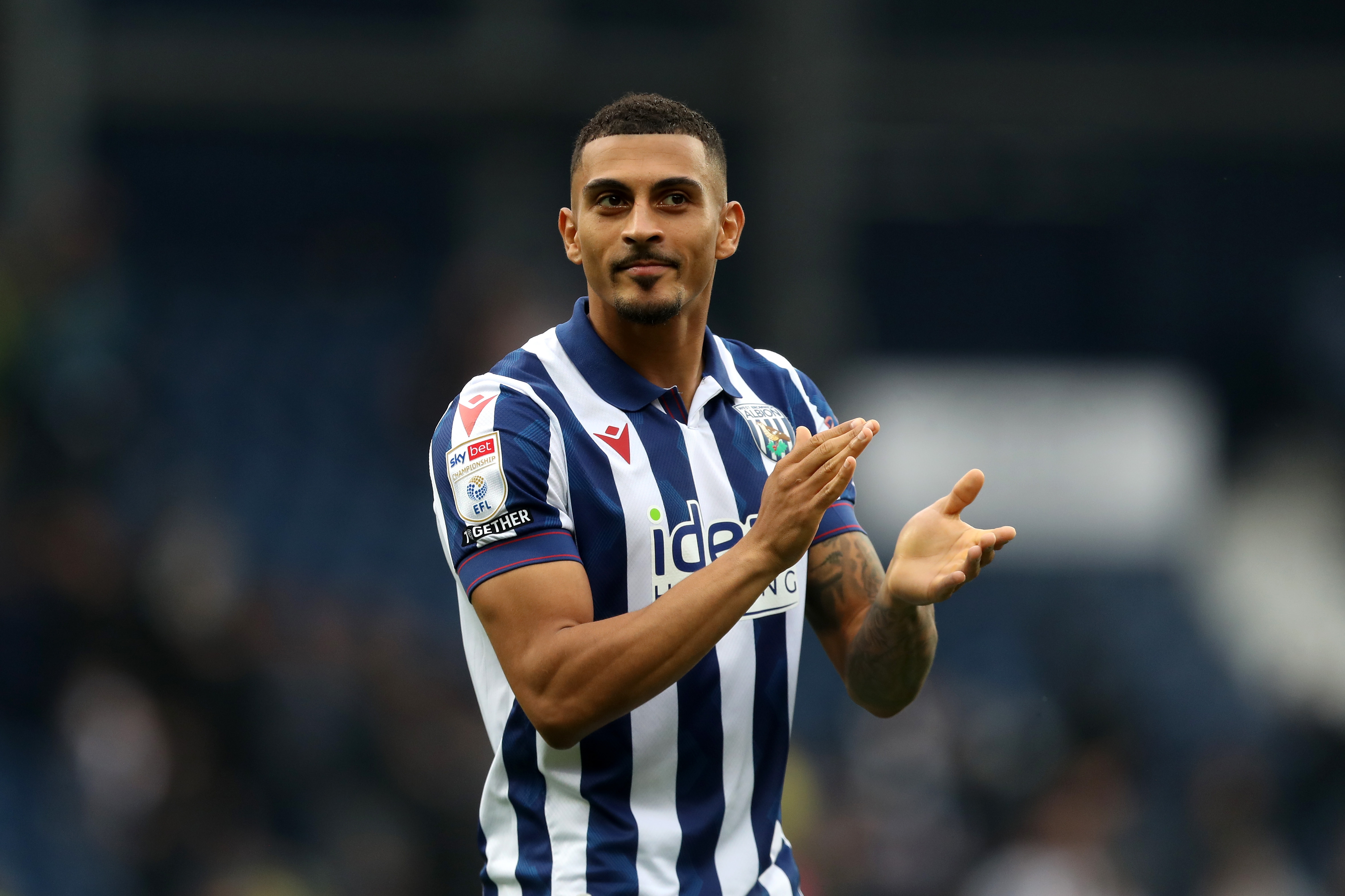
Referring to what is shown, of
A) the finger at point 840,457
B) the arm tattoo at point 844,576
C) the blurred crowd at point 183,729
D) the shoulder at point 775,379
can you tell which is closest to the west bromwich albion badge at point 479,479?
the finger at point 840,457

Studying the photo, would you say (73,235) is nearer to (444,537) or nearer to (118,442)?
(118,442)

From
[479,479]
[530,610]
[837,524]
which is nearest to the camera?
[530,610]

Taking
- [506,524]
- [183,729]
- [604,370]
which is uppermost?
[604,370]

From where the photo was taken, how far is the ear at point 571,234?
3422 millimetres

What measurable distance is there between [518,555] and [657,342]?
0.66 meters

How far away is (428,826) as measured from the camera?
8.29 m

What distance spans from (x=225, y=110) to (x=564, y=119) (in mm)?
3245

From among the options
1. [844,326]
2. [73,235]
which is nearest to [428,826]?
[73,235]

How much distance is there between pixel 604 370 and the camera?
3.45m

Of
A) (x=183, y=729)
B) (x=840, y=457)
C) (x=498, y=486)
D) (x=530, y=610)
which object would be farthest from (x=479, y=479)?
(x=183, y=729)

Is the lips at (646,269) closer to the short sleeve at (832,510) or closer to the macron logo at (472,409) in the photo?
the macron logo at (472,409)

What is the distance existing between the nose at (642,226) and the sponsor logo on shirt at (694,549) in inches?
21.6

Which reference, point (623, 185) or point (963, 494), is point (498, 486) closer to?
point (623, 185)

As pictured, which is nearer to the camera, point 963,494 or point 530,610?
point 530,610
